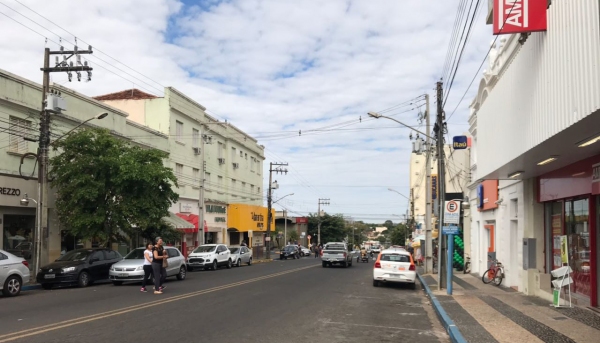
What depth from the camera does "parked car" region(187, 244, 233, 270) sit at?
32.1m

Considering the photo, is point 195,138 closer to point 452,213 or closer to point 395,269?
point 395,269

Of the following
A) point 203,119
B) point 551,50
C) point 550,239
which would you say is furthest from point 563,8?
point 203,119

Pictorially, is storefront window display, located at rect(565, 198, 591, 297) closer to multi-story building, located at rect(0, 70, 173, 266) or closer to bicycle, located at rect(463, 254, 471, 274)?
bicycle, located at rect(463, 254, 471, 274)

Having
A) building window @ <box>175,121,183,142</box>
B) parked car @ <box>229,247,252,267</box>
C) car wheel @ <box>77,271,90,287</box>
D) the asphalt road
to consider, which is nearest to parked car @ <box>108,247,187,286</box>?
car wheel @ <box>77,271,90,287</box>

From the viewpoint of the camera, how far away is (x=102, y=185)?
74.4ft

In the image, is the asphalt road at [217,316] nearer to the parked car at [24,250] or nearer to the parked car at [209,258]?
the parked car at [24,250]

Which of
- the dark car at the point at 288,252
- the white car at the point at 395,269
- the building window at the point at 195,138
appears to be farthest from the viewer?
the dark car at the point at 288,252

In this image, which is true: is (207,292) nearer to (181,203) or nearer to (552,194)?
(552,194)

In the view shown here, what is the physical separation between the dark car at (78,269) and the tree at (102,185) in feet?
8.03

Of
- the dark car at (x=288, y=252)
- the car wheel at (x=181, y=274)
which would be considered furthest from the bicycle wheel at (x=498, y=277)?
the dark car at (x=288, y=252)

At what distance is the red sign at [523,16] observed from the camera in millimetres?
9633

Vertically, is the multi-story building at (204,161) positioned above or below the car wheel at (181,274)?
above

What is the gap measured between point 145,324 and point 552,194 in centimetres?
1109

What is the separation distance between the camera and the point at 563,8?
343 inches
